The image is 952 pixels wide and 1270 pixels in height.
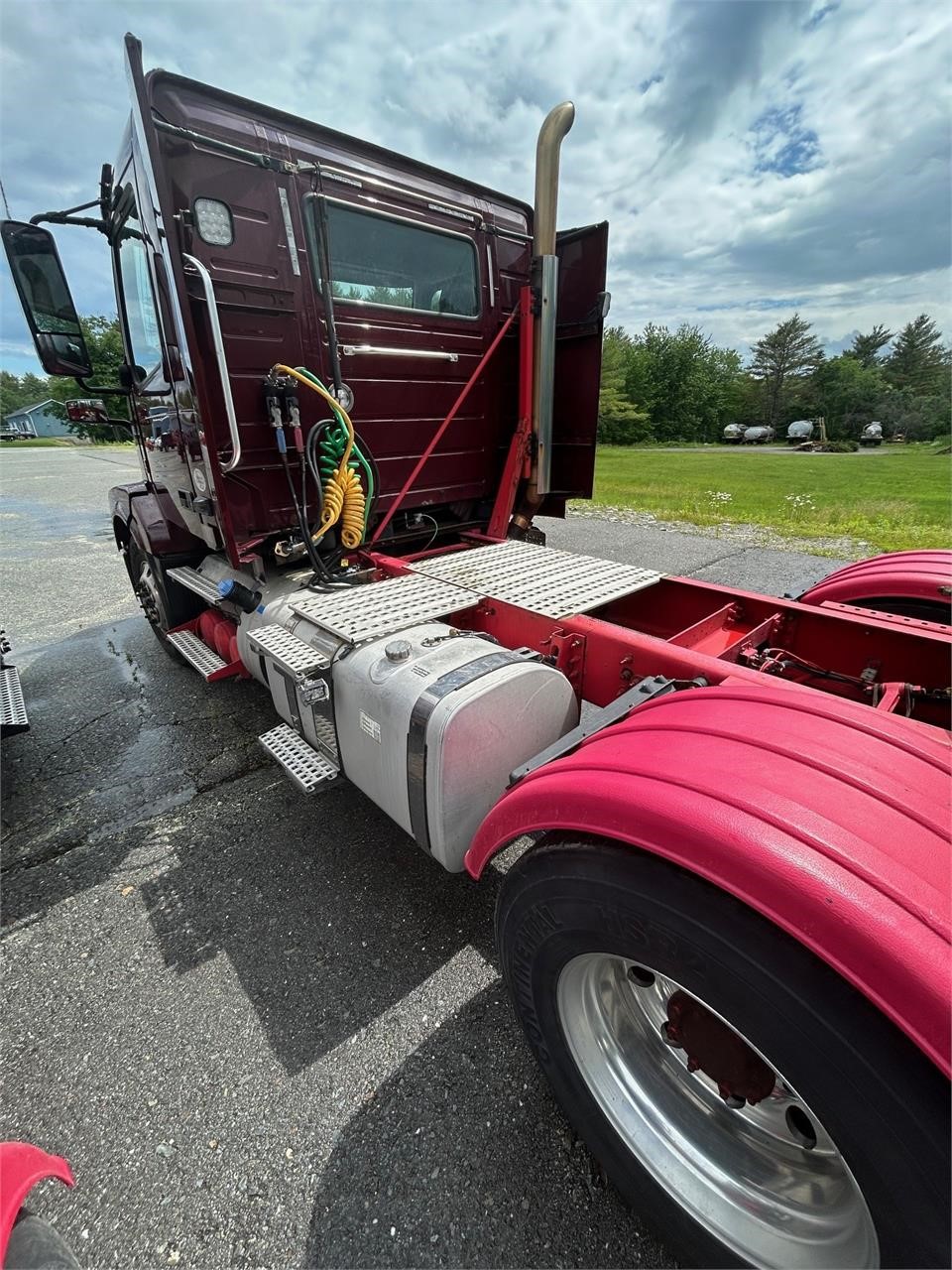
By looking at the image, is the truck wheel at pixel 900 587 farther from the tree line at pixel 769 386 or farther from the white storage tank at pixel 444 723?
the tree line at pixel 769 386

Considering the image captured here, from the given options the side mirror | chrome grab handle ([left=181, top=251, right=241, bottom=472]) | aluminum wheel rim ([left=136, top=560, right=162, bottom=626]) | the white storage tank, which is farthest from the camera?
aluminum wheel rim ([left=136, top=560, right=162, bottom=626])

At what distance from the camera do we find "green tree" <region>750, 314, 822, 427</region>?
61344 millimetres

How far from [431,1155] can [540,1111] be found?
0.34m

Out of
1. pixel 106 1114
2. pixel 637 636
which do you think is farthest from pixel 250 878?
pixel 637 636

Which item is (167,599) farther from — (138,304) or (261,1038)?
(261,1038)

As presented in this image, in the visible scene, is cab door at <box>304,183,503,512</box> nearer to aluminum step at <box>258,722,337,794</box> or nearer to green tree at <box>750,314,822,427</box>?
aluminum step at <box>258,722,337,794</box>

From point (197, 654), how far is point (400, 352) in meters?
2.36

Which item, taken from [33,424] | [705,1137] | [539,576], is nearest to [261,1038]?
[705,1137]

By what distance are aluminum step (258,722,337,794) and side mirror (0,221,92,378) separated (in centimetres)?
295

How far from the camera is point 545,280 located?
372 centimetres

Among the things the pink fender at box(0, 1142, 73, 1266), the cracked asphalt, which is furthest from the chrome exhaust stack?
the pink fender at box(0, 1142, 73, 1266)

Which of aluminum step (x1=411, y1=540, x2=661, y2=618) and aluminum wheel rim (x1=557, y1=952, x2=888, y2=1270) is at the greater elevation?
aluminum step (x1=411, y1=540, x2=661, y2=618)

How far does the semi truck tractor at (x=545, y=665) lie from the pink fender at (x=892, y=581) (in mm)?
18

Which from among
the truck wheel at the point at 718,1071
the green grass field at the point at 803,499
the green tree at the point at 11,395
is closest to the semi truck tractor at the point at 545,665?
the truck wheel at the point at 718,1071
